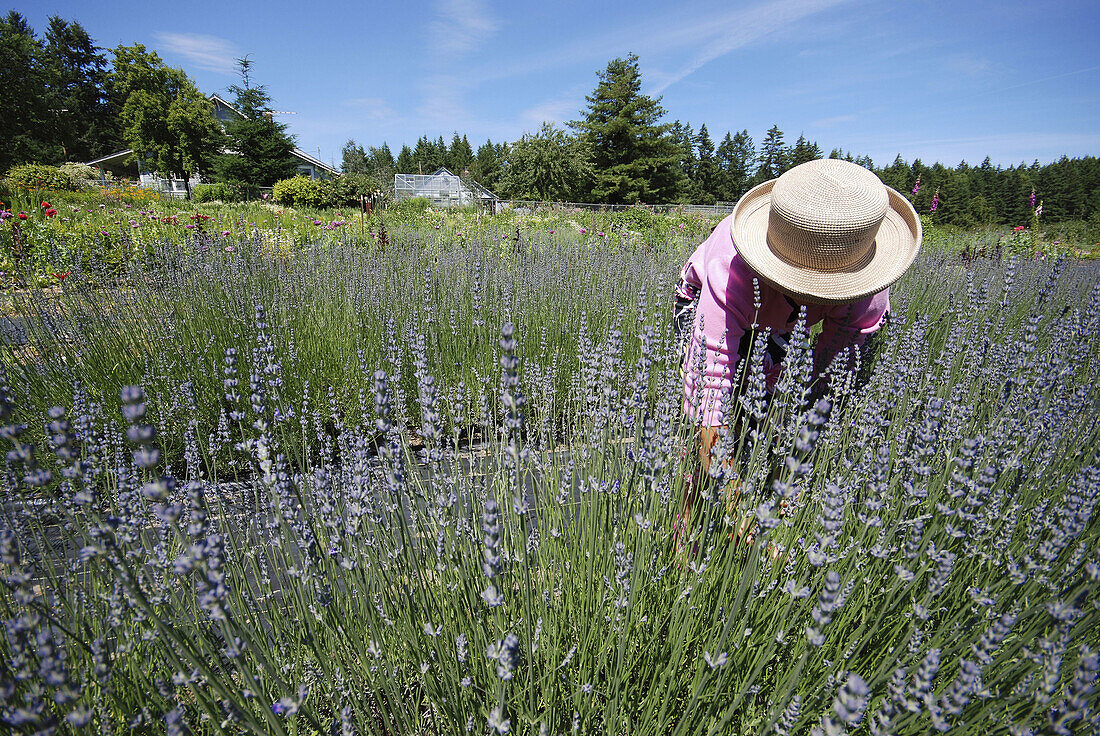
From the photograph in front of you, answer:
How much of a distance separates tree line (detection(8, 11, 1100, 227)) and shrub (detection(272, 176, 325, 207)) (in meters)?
2.47

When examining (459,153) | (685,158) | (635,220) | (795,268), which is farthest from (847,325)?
(459,153)

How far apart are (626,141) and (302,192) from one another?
Answer: 28.6 metres

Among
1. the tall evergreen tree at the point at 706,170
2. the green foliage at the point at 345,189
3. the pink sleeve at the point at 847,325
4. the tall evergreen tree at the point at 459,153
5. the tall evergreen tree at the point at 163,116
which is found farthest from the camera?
the tall evergreen tree at the point at 459,153

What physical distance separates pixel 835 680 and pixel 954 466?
2.94 ft

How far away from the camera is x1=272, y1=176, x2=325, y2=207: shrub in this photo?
2205cm

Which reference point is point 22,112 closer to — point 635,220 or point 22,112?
point 22,112

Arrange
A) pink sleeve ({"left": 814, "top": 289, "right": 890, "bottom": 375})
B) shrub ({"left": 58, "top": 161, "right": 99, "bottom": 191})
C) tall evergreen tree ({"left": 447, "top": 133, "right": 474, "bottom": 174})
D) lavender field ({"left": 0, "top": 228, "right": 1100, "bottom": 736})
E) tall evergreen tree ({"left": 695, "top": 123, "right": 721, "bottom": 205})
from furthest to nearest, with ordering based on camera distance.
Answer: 1. tall evergreen tree ({"left": 447, "top": 133, "right": 474, "bottom": 174})
2. tall evergreen tree ({"left": 695, "top": 123, "right": 721, "bottom": 205})
3. shrub ({"left": 58, "top": 161, "right": 99, "bottom": 191})
4. pink sleeve ({"left": 814, "top": 289, "right": 890, "bottom": 375})
5. lavender field ({"left": 0, "top": 228, "right": 1100, "bottom": 736})

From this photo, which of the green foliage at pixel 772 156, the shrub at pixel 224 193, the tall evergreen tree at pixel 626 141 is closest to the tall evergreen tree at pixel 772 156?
the green foliage at pixel 772 156

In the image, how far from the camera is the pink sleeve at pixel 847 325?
2455mm

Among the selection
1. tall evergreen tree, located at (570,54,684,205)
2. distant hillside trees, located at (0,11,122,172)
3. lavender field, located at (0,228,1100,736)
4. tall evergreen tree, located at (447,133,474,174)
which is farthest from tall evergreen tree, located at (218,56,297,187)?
tall evergreen tree, located at (447,133,474,174)

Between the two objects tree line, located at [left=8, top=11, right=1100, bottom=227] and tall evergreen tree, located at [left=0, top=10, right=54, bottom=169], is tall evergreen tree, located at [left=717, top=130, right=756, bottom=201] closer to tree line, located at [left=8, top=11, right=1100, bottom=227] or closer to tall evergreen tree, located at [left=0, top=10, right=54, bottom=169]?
tree line, located at [left=8, top=11, right=1100, bottom=227]

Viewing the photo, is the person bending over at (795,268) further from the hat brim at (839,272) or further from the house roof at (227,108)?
the house roof at (227,108)

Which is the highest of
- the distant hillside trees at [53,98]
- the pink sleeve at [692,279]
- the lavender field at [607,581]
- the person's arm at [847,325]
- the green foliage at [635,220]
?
the distant hillside trees at [53,98]

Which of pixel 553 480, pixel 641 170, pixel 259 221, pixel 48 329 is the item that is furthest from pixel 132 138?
pixel 553 480
